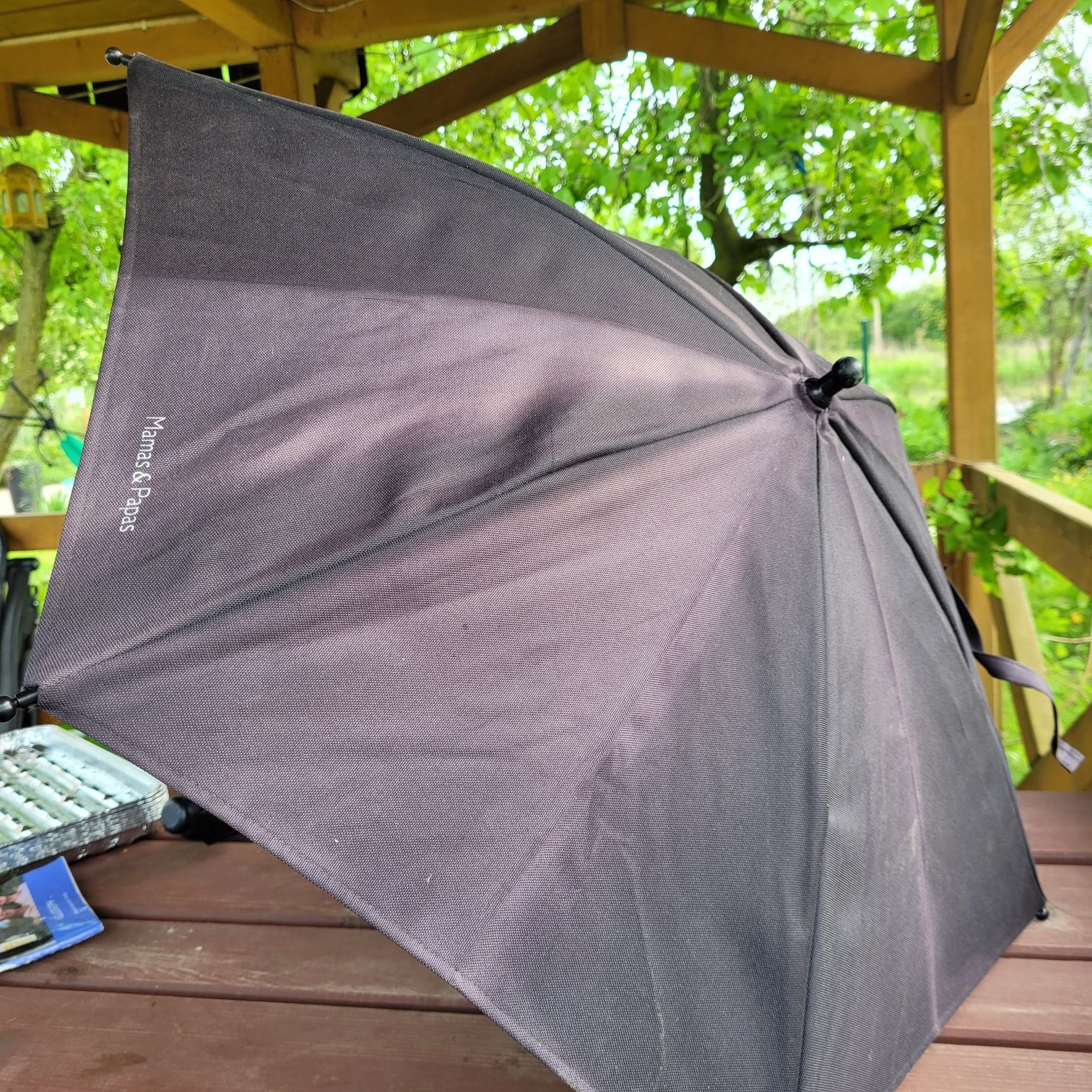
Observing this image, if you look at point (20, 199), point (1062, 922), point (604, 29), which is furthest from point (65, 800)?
point (20, 199)

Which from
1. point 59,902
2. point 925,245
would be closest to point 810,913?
point 59,902

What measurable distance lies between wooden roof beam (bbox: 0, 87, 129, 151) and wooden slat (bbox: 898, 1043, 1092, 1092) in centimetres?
332

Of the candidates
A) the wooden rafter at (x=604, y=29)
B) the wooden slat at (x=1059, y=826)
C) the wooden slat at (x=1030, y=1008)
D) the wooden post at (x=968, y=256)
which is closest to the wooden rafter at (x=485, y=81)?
the wooden rafter at (x=604, y=29)

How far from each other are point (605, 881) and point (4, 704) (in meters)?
0.41

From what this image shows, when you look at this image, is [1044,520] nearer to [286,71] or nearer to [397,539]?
[397,539]

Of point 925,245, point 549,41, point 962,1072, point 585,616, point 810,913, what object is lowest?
point 962,1072

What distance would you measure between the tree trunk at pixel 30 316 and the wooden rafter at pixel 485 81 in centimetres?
360

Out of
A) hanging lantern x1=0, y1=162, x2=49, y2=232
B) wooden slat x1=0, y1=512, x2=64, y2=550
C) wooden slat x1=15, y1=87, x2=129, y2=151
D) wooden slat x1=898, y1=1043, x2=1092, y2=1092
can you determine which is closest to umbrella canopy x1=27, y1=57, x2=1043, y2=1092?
wooden slat x1=898, y1=1043, x2=1092, y2=1092

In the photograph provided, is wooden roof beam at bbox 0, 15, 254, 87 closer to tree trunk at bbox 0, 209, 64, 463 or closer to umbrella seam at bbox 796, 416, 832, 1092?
umbrella seam at bbox 796, 416, 832, 1092

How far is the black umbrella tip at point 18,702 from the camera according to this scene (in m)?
0.63

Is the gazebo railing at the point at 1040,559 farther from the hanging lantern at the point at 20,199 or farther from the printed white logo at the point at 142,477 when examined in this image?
the hanging lantern at the point at 20,199

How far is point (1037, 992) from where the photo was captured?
1.16 m

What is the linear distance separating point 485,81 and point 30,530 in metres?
1.90

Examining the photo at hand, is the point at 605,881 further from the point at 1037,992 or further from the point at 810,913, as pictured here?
the point at 1037,992
